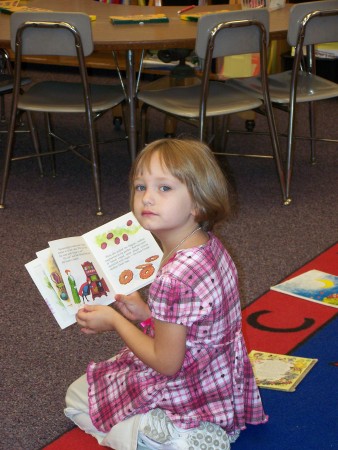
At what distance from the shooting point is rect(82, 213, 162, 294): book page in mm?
1942

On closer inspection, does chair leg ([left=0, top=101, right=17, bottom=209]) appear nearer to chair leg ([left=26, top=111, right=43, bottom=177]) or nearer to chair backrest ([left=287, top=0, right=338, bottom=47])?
chair leg ([left=26, top=111, right=43, bottom=177])

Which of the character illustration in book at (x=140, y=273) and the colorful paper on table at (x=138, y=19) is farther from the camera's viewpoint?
the colorful paper on table at (x=138, y=19)

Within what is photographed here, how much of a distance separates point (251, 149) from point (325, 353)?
2.04 m

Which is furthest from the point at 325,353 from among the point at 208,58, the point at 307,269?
the point at 208,58

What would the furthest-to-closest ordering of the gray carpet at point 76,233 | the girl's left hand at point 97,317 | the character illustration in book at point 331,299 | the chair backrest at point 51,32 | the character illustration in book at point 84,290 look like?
the chair backrest at point 51,32 < the character illustration in book at point 331,299 < the gray carpet at point 76,233 < the character illustration in book at point 84,290 < the girl's left hand at point 97,317

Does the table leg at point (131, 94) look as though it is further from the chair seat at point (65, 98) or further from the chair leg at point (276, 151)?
the chair leg at point (276, 151)

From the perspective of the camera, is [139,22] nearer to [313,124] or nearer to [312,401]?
[313,124]

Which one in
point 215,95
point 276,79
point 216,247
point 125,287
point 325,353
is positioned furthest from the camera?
point 276,79

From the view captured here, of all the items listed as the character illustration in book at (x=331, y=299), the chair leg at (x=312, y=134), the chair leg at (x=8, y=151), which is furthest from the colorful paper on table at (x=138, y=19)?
the character illustration in book at (x=331, y=299)

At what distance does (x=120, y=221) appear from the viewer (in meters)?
1.97

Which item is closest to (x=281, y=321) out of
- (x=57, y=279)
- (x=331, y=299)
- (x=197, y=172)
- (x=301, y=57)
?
(x=331, y=299)

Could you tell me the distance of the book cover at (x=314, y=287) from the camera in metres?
2.53

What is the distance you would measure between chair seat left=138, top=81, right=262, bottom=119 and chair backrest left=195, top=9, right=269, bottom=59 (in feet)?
0.74

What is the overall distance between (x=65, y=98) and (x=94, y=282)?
1.57m
